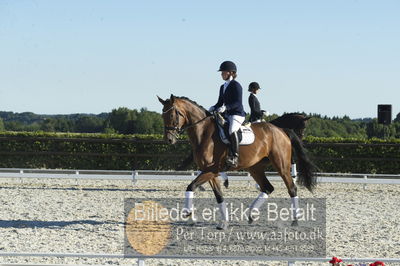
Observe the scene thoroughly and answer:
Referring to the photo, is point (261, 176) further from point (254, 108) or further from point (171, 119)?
point (254, 108)

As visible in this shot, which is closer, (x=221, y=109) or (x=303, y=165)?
(x=221, y=109)

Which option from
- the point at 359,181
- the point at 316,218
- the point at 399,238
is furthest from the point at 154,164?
the point at 399,238

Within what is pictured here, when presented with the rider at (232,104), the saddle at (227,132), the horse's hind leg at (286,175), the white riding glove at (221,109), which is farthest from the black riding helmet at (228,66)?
the horse's hind leg at (286,175)

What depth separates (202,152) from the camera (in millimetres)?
7688

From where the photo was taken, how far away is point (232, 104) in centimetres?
788

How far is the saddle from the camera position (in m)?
7.86

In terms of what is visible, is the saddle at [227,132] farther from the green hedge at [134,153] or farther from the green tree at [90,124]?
the green tree at [90,124]

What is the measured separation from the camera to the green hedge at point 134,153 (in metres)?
16.7

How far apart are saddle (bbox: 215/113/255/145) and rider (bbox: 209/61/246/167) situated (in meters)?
0.08

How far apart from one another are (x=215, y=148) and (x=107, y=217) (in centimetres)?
239

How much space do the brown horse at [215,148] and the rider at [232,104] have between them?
15cm

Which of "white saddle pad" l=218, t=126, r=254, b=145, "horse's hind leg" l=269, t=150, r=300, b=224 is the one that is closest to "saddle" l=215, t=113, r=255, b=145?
"white saddle pad" l=218, t=126, r=254, b=145

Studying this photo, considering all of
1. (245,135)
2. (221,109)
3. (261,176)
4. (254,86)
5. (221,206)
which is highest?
(254,86)

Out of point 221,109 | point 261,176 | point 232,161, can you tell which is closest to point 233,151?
point 232,161
